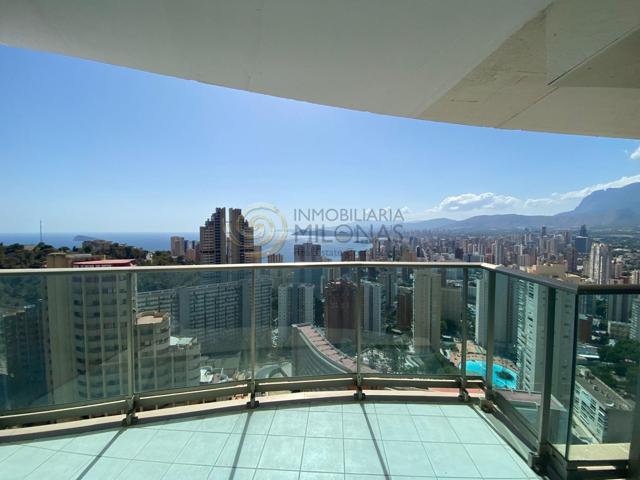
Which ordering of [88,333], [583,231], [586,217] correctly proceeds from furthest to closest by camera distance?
1. [586,217]
2. [583,231]
3. [88,333]

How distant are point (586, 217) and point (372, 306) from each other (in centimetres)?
780

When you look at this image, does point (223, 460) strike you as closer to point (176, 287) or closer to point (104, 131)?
point (176, 287)

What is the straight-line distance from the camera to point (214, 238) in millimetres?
7980

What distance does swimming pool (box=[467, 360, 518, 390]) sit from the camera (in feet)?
7.34

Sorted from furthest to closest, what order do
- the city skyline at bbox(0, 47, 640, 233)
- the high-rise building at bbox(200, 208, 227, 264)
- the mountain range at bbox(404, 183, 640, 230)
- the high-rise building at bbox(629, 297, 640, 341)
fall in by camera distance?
the city skyline at bbox(0, 47, 640, 233), the high-rise building at bbox(200, 208, 227, 264), the mountain range at bbox(404, 183, 640, 230), the high-rise building at bbox(629, 297, 640, 341)

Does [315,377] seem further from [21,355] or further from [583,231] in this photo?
[583,231]

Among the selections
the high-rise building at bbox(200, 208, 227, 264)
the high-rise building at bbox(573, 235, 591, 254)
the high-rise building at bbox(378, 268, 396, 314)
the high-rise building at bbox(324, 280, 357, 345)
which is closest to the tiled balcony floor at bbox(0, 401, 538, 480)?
the high-rise building at bbox(324, 280, 357, 345)

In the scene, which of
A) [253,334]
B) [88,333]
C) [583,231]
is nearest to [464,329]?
[253,334]

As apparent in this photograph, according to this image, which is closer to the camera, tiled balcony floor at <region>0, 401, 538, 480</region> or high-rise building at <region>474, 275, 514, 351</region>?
tiled balcony floor at <region>0, 401, 538, 480</region>

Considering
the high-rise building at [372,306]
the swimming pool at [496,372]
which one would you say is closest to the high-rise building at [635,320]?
the swimming pool at [496,372]

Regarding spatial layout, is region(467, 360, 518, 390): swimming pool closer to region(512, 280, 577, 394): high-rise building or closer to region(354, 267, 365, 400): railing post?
region(512, 280, 577, 394): high-rise building

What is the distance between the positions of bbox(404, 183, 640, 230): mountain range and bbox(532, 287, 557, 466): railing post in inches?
215

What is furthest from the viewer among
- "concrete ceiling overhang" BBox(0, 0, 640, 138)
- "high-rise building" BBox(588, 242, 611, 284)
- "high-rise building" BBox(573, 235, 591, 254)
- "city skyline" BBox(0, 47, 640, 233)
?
"city skyline" BBox(0, 47, 640, 233)

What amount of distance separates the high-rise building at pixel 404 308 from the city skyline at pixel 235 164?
187 inches
